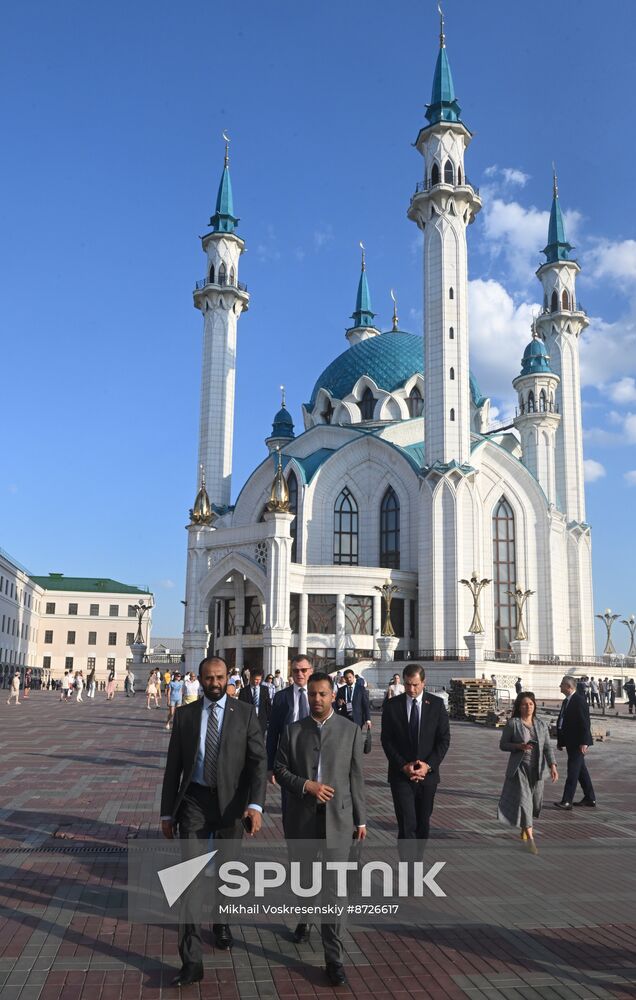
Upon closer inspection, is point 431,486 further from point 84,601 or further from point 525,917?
point 84,601

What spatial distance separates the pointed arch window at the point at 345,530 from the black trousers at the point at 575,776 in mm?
35444

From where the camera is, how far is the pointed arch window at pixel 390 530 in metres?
45.9

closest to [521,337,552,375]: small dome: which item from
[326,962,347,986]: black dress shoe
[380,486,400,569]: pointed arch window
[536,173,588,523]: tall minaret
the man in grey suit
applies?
[536,173,588,523]: tall minaret

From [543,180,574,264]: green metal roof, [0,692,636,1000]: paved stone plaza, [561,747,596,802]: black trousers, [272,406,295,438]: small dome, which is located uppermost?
[543,180,574,264]: green metal roof

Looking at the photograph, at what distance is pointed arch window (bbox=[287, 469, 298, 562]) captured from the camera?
47.0 m

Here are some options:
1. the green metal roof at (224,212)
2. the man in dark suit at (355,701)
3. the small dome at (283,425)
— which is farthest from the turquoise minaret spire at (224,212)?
the man in dark suit at (355,701)

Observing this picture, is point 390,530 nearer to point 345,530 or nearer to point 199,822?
point 345,530

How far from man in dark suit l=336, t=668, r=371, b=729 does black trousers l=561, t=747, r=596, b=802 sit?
2.69 metres

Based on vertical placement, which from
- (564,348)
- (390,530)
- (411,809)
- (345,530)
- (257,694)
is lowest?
(411,809)

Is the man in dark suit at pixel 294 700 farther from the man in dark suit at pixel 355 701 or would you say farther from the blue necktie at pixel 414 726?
the man in dark suit at pixel 355 701

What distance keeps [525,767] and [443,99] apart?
4540 centimetres

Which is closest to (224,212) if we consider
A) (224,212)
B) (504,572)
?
(224,212)

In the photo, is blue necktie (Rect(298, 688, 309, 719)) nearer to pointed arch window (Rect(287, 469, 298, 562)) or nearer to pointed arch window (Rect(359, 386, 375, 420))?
pointed arch window (Rect(287, 469, 298, 562))

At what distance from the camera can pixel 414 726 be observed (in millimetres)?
7238
